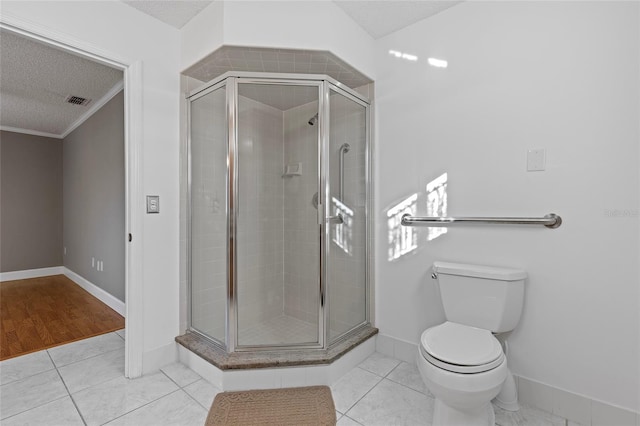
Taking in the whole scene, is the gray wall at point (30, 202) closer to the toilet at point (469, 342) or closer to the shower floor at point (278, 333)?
Result: the shower floor at point (278, 333)

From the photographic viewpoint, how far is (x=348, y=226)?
2242mm

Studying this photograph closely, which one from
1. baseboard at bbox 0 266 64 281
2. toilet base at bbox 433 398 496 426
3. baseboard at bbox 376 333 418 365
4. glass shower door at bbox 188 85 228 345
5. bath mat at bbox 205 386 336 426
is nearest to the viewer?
toilet base at bbox 433 398 496 426

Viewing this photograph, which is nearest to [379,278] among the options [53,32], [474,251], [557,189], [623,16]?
[474,251]

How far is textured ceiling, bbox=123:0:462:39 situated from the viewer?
1.95 m

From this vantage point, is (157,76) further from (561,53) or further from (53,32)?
(561,53)

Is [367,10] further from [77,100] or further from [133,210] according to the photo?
[77,100]

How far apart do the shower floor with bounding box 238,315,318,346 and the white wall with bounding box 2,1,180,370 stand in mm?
589

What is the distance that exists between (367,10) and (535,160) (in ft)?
4.56

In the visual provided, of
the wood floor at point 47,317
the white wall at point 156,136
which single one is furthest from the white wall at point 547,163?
the wood floor at point 47,317

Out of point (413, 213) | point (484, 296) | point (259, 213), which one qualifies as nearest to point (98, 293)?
point (259, 213)

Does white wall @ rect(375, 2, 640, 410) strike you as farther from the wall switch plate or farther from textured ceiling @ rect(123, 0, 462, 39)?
the wall switch plate

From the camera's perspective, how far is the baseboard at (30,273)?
4574 mm

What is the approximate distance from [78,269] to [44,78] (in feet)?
8.91

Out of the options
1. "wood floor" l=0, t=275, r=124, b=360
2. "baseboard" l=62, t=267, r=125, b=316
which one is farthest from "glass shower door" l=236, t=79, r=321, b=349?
"baseboard" l=62, t=267, r=125, b=316
